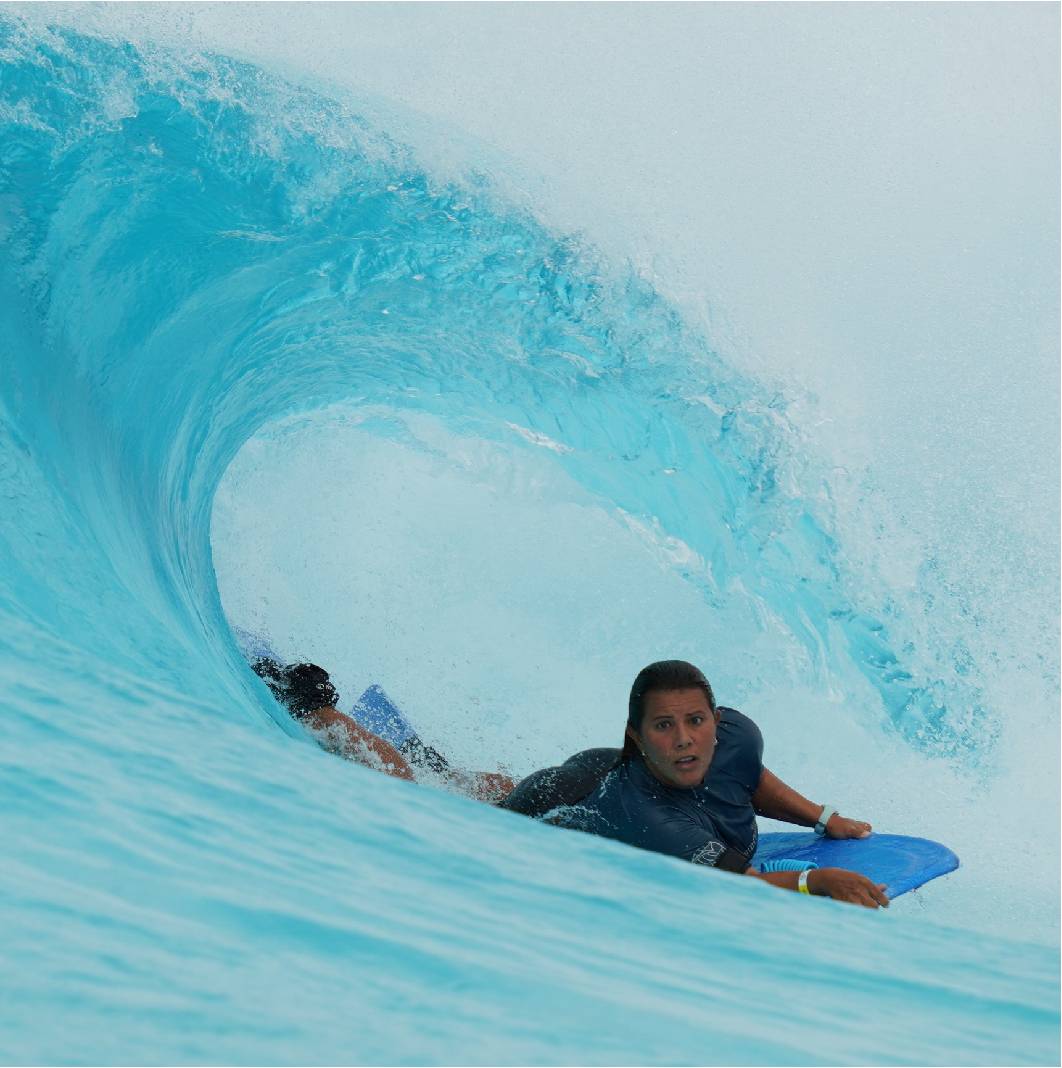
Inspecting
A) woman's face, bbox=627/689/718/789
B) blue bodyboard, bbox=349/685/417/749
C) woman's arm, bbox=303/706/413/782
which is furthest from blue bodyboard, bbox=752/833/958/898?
blue bodyboard, bbox=349/685/417/749

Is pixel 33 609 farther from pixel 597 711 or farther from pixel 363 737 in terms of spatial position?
pixel 597 711

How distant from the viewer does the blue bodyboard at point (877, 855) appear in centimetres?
315

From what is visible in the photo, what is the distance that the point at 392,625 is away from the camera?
5895mm

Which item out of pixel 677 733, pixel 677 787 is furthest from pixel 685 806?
pixel 677 733

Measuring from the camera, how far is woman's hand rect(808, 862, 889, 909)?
265 cm

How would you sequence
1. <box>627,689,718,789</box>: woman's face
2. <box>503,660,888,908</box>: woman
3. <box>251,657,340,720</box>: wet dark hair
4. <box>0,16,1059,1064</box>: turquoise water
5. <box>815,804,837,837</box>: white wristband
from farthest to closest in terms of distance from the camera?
<box>251,657,340,720</box>: wet dark hair, <box>815,804,837,837</box>: white wristband, <box>627,689,718,789</box>: woman's face, <box>503,660,888,908</box>: woman, <box>0,16,1059,1064</box>: turquoise water

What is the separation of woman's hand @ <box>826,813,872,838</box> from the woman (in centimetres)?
32

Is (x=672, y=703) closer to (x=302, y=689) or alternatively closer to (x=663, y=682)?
(x=663, y=682)

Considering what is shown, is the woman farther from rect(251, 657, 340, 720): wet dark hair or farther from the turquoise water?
rect(251, 657, 340, 720): wet dark hair

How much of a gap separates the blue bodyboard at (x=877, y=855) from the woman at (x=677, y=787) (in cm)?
30

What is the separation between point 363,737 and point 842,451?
206cm

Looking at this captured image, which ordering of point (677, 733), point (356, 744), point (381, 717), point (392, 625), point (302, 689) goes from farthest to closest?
point (392, 625)
point (381, 717)
point (302, 689)
point (356, 744)
point (677, 733)

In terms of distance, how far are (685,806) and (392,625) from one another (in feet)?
10.3

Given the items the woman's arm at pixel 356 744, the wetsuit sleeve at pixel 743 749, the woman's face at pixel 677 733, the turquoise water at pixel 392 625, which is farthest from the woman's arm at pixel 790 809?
the woman's arm at pixel 356 744
